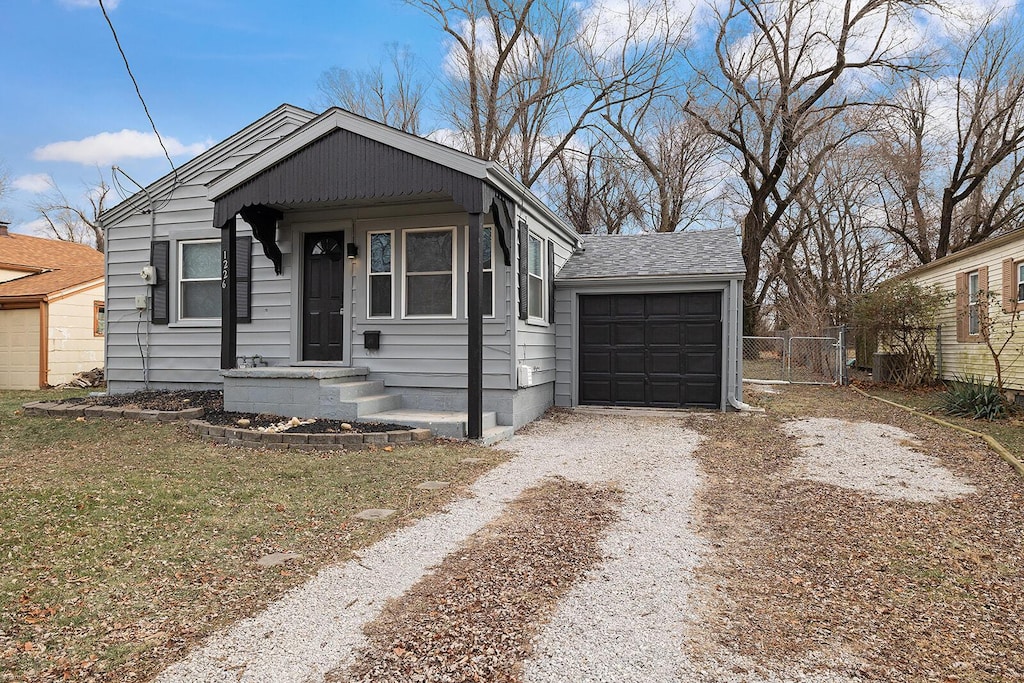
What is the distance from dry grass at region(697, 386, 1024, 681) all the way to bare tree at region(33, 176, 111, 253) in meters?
34.3

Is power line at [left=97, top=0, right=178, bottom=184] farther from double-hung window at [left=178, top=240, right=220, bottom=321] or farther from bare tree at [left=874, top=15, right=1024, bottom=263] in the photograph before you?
bare tree at [left=874, top=15, right=1024, bottom=263]

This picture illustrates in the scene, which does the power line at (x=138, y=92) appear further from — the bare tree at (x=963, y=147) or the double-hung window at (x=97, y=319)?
the bare tree at (x=963, y=147)

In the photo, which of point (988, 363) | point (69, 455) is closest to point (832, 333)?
point (988, 363)

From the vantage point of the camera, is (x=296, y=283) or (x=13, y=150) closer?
(x=296, y=283)

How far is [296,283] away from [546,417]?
429 cm

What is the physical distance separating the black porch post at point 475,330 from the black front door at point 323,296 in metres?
2.68

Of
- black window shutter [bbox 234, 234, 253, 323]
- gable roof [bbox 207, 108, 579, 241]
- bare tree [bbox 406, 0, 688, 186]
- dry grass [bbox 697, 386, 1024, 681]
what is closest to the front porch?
black window shutter [bbox 234, 234, 253, 323]

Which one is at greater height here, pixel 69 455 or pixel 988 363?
pixel 988 363

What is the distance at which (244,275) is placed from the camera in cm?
909

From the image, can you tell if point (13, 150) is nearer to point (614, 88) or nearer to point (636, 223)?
point (614, 88)

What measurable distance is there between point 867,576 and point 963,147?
75.8ft

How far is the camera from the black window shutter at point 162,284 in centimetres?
951

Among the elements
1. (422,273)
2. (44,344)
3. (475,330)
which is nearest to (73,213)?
(44,344)

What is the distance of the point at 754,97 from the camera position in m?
20.4
